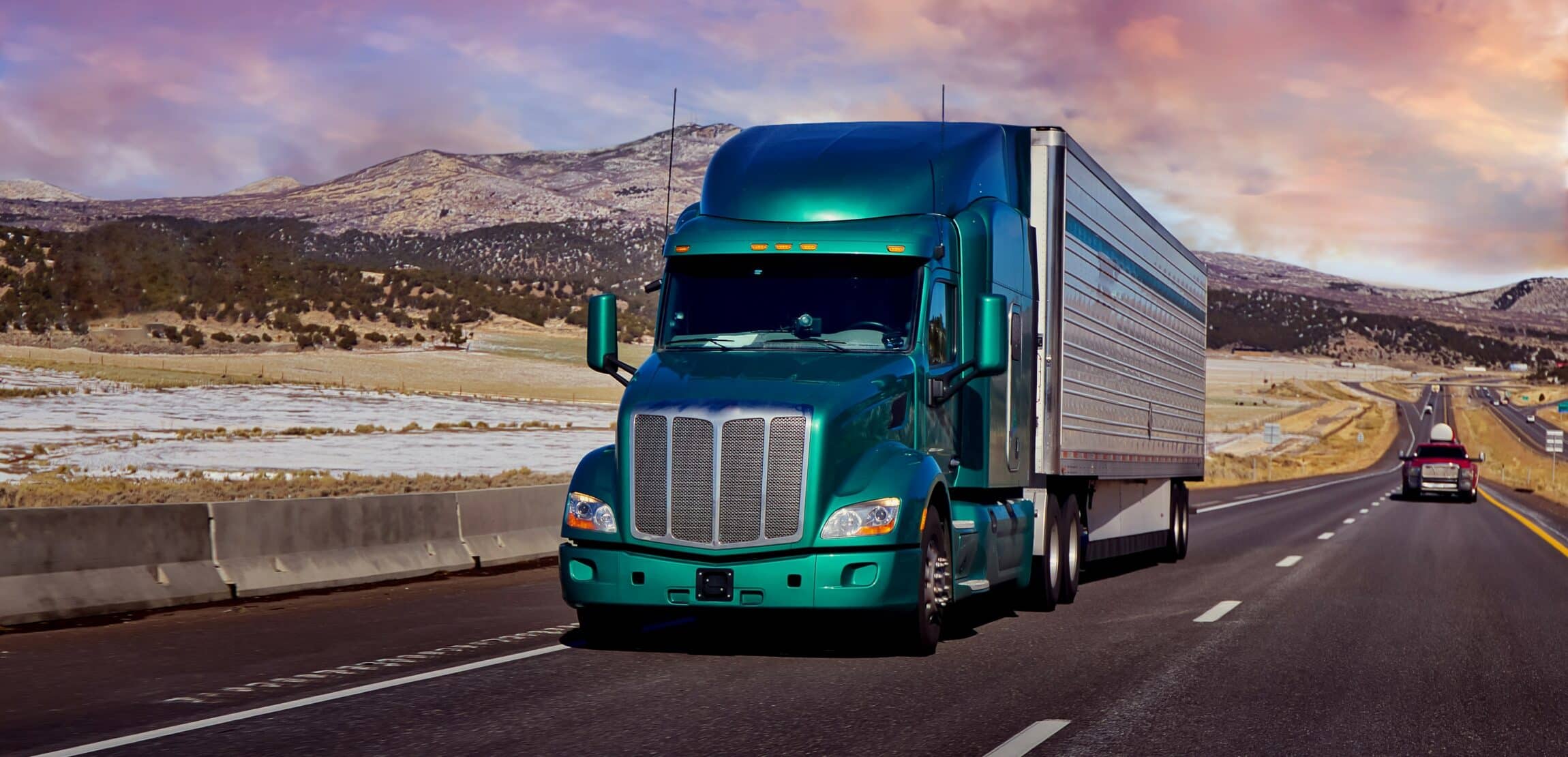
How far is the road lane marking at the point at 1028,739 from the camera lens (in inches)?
278

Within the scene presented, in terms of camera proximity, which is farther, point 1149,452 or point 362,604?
point 1149,452

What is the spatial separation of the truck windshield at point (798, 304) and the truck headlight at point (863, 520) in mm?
1317

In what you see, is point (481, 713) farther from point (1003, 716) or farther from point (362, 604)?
point (362, 604)

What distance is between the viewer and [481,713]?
7980 mm

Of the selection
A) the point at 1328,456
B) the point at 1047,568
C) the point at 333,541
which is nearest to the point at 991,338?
the point at 1047,568

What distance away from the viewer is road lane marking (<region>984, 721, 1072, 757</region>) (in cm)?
Answer: 707

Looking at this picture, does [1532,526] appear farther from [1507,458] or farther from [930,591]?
[1507,458]

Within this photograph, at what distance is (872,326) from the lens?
10.7 meters

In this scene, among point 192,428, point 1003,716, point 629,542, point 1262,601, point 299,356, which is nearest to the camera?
point 1003,716

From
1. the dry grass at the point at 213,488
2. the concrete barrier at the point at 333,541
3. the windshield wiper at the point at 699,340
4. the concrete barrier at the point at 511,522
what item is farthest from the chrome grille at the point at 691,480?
the dry grass at the point at 213,488

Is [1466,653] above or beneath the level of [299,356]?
beneath

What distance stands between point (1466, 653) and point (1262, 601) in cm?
374

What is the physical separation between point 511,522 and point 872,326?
8602mm

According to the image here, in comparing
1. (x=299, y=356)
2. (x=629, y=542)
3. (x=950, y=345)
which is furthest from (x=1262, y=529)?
(x=299, y=356)
